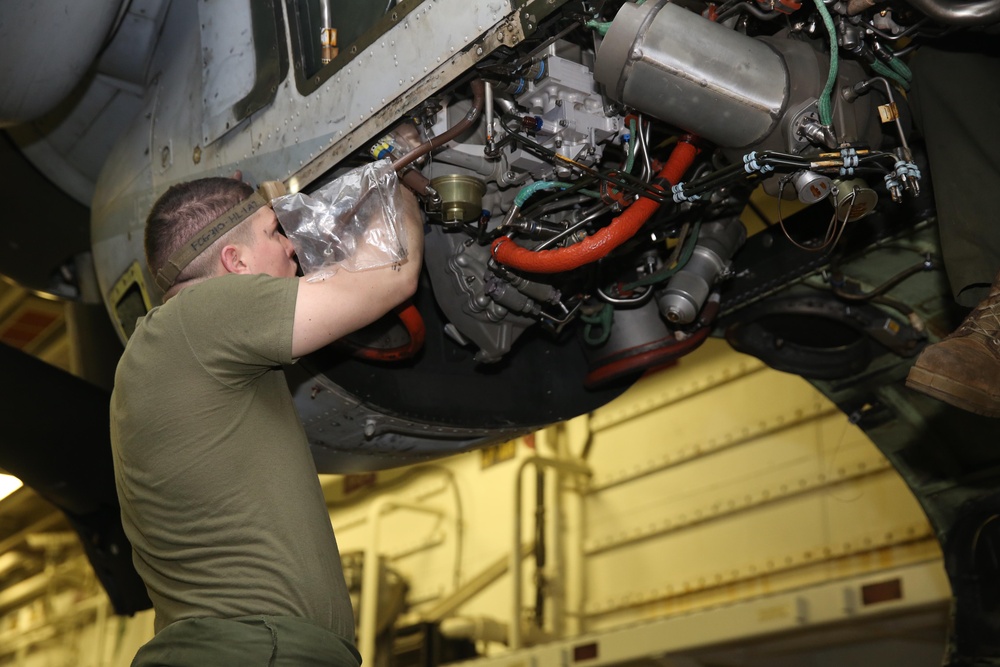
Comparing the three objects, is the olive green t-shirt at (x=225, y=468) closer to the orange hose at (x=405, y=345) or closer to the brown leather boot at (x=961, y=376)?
the orange hose at (x=405, y=345)

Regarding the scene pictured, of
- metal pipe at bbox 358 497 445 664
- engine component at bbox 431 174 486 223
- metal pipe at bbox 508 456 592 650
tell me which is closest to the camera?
engine component at bbox 431 174 486 223

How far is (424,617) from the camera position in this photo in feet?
20.4

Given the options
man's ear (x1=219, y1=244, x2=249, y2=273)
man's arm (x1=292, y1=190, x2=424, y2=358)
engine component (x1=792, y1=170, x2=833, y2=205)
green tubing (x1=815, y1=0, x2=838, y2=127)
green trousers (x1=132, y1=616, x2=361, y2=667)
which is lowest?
green trousers (x1=132, y1=616, x2=361, y2=667)

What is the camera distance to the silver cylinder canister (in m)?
2.08

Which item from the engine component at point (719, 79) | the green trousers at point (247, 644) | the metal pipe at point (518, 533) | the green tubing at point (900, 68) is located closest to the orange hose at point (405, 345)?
the engine component at point (719, 79)

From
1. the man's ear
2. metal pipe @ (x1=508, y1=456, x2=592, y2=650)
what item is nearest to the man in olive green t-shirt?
the man's ear

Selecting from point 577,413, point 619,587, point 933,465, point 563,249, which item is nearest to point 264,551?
point 563,249

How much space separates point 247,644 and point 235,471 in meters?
0.32

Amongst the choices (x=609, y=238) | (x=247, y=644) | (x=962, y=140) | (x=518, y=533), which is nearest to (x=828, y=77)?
(x=962, y=140)

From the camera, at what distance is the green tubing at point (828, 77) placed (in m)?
2.03

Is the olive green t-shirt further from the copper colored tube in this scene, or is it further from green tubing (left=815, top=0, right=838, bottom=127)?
green tubing (left=815, top=0, right=838, bottom=127)

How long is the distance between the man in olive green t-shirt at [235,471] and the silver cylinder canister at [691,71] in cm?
58

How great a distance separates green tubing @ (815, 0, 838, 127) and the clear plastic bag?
35.0 inches

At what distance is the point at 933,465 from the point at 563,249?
161cm
